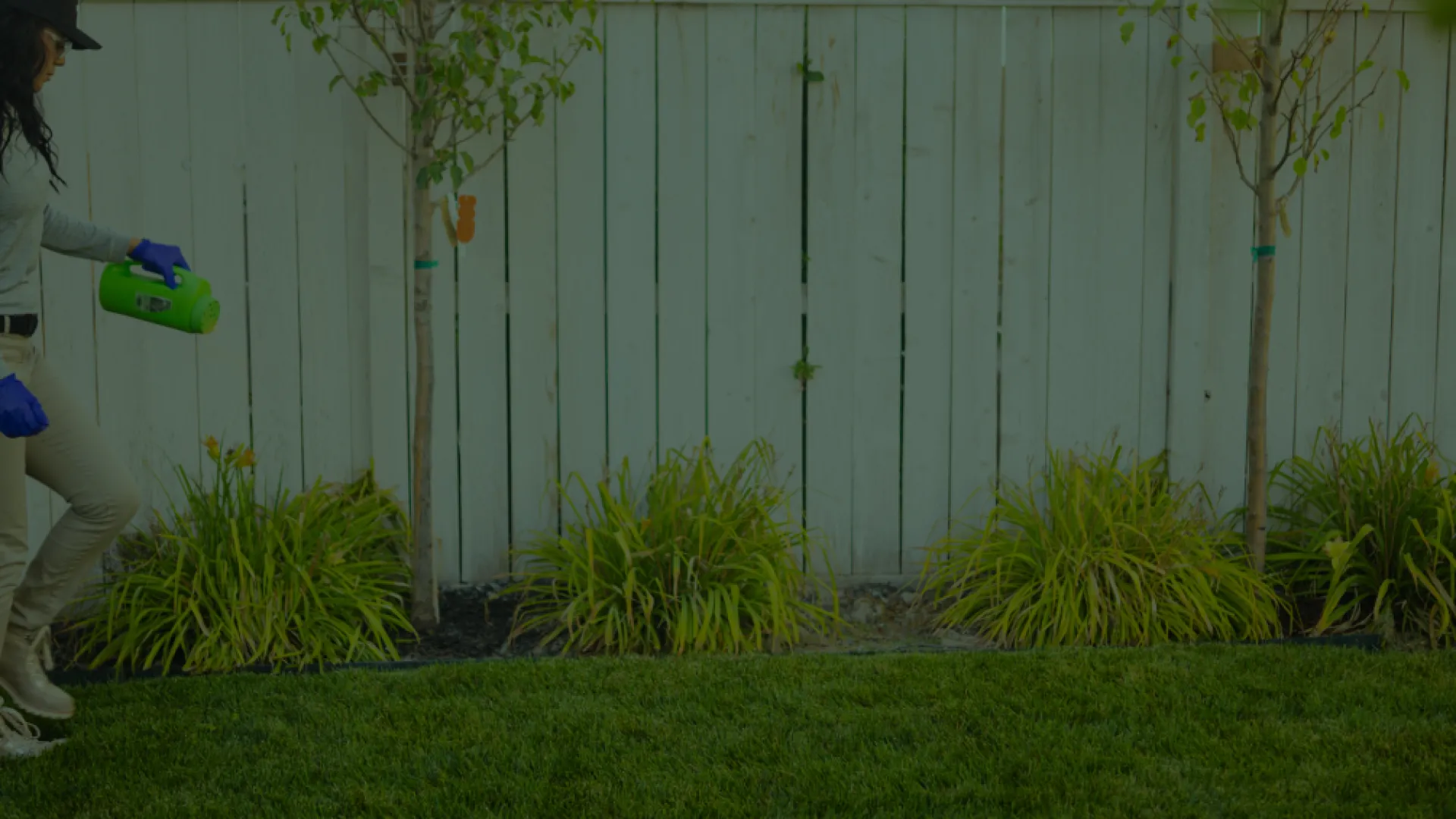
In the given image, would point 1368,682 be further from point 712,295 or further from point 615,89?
point 615,89

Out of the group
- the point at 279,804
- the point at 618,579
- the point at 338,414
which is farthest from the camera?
the point at 338,414

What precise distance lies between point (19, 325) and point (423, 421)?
1.23m

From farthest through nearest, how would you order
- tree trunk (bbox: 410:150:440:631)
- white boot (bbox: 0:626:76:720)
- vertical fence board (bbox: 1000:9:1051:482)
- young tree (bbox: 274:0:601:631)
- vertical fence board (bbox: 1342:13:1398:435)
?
vertical fence board (bbox: 1342:13:1398:435)
vertical fence board (bbox: 1000:9:1051:482)
tree trunk (bbox: 410:150:440:631)
young tree (bbox: 274:0:601:631)
white boot (bbox: 0:626:76:720)

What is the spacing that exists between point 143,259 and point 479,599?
153 cm

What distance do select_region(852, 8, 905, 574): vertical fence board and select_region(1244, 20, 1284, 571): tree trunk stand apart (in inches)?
43.0

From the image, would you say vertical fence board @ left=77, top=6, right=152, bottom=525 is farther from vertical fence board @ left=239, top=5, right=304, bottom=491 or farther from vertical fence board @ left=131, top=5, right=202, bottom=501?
vertical fence board @ left=239, top=5, right=304, bottom=491

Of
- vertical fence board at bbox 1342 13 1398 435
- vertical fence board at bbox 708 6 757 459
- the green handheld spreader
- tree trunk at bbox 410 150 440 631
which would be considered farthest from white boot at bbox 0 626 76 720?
vertical fence board at bbox 1342 13 1398 435

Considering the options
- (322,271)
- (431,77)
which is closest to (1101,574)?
(431,77)

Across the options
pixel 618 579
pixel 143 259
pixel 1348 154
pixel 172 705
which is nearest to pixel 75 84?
A: pixel 143 259

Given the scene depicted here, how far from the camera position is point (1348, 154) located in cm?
453

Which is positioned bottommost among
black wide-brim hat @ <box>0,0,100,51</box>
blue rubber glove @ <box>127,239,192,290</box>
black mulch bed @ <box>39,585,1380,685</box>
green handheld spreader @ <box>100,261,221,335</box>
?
black mulch bed @ <box>39,585,1380,685</box>

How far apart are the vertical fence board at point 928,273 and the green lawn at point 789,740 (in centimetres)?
81

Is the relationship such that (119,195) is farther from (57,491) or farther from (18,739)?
(18,739)

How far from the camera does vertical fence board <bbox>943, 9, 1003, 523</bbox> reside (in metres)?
4.40
